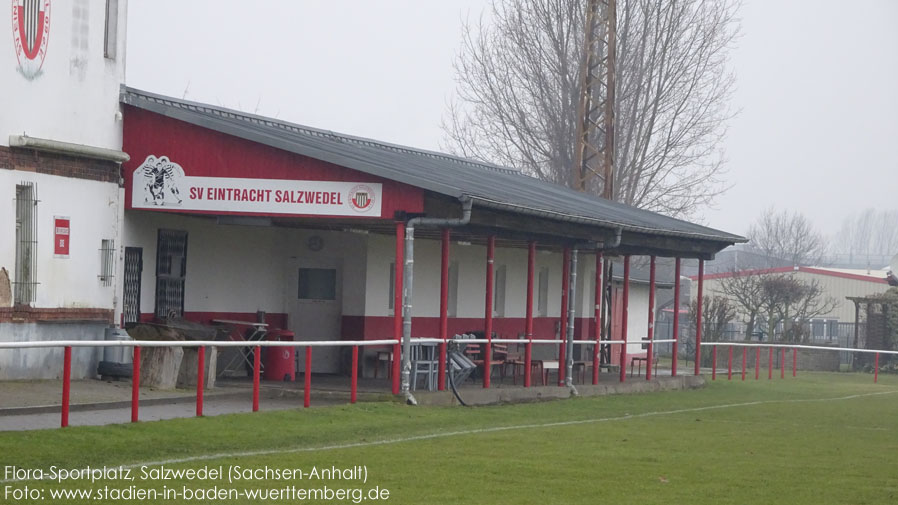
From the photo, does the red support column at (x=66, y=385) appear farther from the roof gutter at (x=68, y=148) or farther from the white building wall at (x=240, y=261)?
the white building wall at (x=240, y=261)

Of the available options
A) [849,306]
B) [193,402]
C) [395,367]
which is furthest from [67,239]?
[849,306]

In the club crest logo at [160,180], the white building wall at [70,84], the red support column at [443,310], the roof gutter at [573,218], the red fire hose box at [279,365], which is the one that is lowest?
the red fire hose box at [279,365]

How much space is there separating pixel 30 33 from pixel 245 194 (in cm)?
358

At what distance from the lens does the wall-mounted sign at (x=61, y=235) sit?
18.1 meters

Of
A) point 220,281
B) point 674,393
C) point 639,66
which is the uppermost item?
point 639,66

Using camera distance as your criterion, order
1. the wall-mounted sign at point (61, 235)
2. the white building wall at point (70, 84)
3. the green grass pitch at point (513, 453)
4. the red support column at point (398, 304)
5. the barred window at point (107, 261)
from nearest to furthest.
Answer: the green grass pitch at point (513, 453) < the white building wall at point (70, 84) < the red support column at point (398, 304) < the wall-mounted sign at point (61, 235) < the barred window at point (107, 261)

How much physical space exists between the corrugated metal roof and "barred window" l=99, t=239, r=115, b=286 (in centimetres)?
207

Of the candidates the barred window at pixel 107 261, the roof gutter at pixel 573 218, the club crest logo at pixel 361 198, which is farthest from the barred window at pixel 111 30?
the roof gutter at pixel 573 218

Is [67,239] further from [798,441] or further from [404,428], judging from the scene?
[798,441]

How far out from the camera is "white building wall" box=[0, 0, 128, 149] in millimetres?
17281

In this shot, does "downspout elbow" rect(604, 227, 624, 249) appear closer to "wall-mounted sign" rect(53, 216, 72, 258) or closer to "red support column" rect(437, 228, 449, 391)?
"red support column" rect(437, 228, 449, 391)

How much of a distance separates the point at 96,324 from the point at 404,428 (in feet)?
19.6

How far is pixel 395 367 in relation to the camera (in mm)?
17938

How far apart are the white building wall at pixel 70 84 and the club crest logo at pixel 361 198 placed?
3817 millimetres
